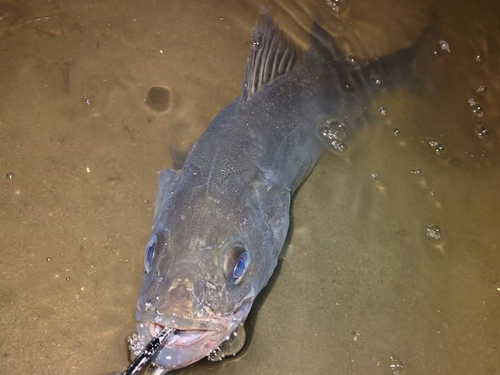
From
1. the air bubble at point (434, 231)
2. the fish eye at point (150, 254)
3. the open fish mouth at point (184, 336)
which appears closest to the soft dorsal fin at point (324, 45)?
the air bubble at point (434, 231)

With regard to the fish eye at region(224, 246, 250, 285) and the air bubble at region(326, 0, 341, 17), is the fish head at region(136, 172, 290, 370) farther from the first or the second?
the air bubble at region(326, 0, 341, 17)

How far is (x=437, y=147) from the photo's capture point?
383 centimetres

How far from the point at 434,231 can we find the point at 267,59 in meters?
1.72

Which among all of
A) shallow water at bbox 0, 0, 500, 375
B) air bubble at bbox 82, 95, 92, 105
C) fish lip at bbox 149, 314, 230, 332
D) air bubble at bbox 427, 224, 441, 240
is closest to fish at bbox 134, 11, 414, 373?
fish lip at bbox 149, 314, 230, 332

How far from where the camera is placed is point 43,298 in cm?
303

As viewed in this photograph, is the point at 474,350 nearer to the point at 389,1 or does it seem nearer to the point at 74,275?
the point at 74,275

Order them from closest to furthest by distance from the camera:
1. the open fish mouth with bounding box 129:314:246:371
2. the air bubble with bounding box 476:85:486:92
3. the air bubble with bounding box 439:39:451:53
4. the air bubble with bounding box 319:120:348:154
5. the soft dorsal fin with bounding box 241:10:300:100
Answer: the open fish mouth with bounding box 129:314:246:371
the soft dorsal fin with bounding box 241:10:300:100
the air bubble with bounding box 319:120:348:154
the air bubble with bounding box 476:85:486:92
the air bubble with bounding box 439:39:451:53

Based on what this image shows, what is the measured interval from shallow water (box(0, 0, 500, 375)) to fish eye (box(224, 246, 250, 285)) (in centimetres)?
70

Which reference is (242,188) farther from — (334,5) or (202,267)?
(334,5)

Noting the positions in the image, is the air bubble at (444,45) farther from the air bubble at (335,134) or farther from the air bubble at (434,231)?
the air bubble at (434,231)

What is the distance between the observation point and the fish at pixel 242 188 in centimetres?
233

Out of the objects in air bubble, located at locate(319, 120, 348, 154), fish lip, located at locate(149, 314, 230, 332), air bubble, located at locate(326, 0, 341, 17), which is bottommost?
fish lip, located at locate(149, 314, 230, 332)

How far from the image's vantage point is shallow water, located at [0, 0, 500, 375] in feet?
9.96

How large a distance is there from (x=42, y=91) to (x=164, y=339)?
2.36 m
